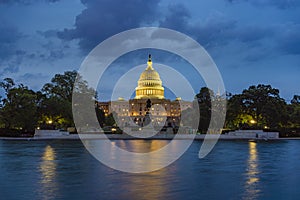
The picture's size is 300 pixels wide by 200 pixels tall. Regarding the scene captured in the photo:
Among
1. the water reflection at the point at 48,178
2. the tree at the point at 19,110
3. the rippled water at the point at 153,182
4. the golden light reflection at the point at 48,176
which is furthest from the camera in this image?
the tree at the point at 19,110

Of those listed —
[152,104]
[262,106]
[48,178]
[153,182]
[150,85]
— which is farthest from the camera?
[150,85]

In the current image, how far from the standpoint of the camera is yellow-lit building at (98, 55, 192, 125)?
15988cm

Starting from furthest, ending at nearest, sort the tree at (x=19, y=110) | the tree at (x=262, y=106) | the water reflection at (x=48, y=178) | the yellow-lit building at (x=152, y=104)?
the yellow-lit building at (x=152, y=104)
the tree at (x=262, y=106)
the tree at (x=19, y=110)
the water reflection at (x=48, y=178)

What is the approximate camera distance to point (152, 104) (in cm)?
15888

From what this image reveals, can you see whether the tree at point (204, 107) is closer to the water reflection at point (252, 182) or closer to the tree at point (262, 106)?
the tree at point (262, 106)

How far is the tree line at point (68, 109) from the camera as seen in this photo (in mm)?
55750

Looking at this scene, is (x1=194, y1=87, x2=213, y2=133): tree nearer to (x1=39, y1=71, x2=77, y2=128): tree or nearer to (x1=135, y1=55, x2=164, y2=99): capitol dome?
(x1=39, y1=71, x2=77, y2=128): tree

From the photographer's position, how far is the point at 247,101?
65.9 metres

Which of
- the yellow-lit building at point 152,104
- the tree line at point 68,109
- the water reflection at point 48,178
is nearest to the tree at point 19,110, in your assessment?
the tree line at point 68,109

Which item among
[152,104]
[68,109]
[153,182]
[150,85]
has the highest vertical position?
[150,85]

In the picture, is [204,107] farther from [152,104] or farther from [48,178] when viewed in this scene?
[152,104]

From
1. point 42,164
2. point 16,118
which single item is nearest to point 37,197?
point 42,164

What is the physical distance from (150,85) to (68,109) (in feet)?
334

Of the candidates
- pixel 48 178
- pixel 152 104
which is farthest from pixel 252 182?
pixel 152 104
